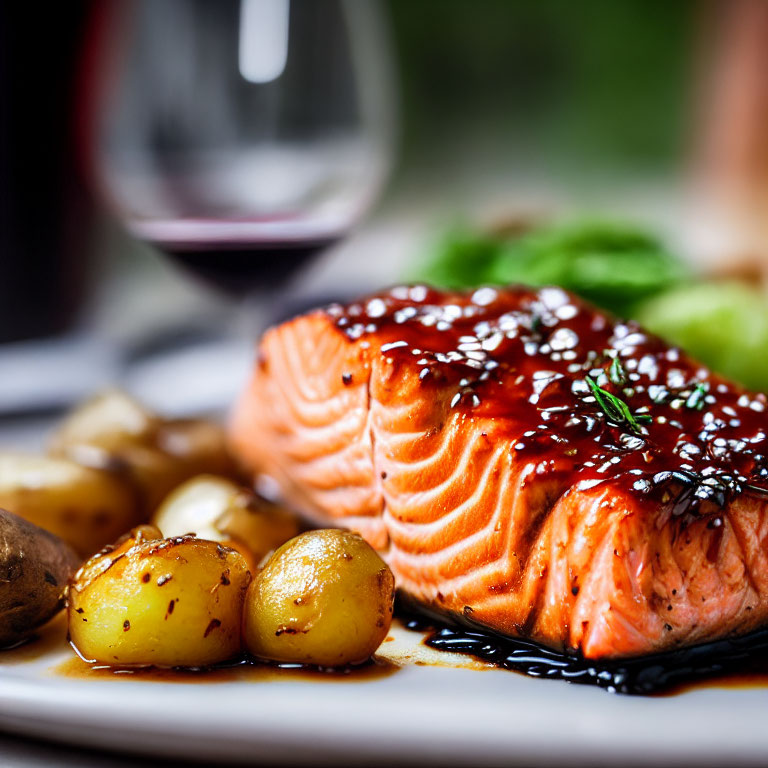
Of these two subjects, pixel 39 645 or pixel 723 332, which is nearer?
pixel 39 645

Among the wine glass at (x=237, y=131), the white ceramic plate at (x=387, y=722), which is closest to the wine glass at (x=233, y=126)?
the wine glass at (x=237, y=131)

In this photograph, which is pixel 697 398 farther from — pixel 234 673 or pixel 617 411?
pixel 234 673

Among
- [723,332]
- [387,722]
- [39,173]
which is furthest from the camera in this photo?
[39,173]

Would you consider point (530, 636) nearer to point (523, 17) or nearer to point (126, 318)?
point (126, 318)

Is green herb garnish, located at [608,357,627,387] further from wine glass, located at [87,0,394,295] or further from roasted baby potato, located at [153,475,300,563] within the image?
wine glass, located at [87,0,394,295]

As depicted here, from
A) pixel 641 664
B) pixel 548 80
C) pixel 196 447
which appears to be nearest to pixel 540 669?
pixel 641 664

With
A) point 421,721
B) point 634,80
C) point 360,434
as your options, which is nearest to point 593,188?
point 634,80
